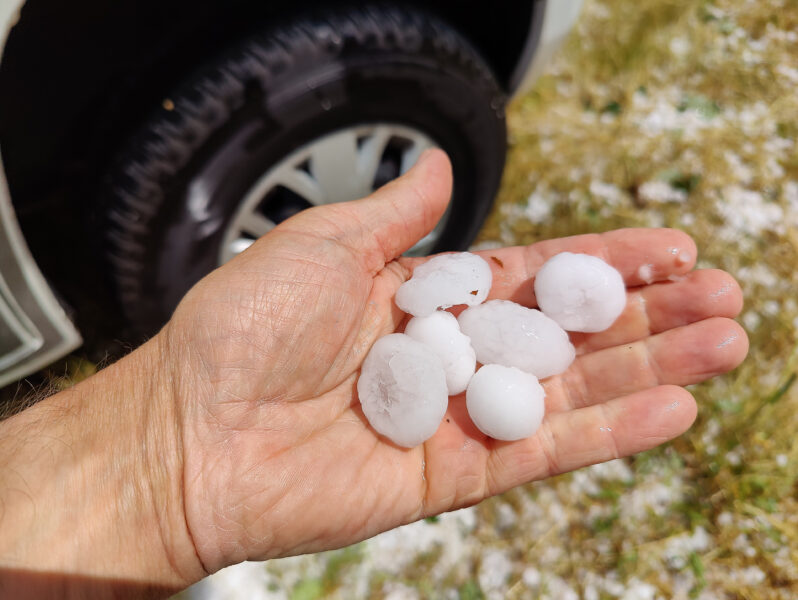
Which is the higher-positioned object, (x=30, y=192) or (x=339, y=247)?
(x=30, y=192)

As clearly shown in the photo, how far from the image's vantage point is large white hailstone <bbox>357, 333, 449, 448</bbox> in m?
1.46

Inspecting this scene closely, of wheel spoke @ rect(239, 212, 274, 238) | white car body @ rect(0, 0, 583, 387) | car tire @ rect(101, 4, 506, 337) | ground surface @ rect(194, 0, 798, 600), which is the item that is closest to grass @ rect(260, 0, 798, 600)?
ground surface @ rect(194, 0, 798, 600)

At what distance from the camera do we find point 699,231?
8.46 feet

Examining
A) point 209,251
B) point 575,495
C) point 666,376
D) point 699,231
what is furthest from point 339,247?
point 699,231

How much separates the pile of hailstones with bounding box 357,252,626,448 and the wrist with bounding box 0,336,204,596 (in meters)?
0.53

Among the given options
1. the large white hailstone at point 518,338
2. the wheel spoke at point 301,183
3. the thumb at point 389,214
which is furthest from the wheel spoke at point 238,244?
the large white hailstone at point 518,338

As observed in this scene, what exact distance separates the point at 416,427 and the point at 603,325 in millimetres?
640

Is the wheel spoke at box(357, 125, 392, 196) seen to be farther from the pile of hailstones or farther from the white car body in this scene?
the white car body

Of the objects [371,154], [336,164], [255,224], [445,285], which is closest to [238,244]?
[255,224]

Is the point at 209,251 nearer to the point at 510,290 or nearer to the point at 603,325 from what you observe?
the point at 510,290

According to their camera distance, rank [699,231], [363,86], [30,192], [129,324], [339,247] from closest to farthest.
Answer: [339,247] < [363,86] < [30,192] < [129,324] < [699,231]

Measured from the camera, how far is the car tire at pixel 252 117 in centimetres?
160

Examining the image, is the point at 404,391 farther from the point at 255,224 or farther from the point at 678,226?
the point at 678,226

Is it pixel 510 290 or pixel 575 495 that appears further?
pixel 575 495
